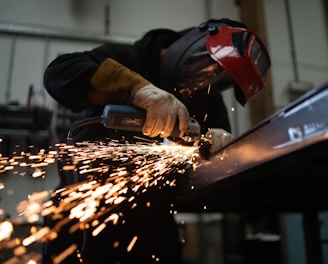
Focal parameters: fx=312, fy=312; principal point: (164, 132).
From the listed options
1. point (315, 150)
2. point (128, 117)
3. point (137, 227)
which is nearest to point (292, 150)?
point (315, 150)

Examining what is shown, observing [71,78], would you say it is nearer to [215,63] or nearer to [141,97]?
[141,97]

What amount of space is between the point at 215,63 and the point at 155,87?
0.28 m

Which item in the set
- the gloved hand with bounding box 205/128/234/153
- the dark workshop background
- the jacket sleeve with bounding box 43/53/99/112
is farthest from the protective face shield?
the dark workshop background

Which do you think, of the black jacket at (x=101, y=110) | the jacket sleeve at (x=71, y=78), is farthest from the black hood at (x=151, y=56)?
the jacket sleeve at (x=71, y=78)

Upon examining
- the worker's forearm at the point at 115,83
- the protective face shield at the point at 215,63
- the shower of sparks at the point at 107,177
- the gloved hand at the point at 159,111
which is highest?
the protective face shield at the point at 215,63

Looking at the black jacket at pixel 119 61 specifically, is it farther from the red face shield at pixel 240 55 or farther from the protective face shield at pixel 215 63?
the red face shield at pixel 240 55

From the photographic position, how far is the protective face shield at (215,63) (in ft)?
3.76

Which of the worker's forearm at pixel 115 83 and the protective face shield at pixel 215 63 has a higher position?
the protective face shield at pixel 215 63

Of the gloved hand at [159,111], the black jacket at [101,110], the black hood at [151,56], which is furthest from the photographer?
the black hood at [151,56]

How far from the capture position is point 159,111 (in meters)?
0.99

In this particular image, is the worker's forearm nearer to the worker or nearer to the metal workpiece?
the worker

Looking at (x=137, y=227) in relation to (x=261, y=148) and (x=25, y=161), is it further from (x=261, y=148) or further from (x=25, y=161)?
(x=25, y=161)

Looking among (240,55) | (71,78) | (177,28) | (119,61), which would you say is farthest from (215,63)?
(177,28)

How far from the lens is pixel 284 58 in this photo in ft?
12.0
